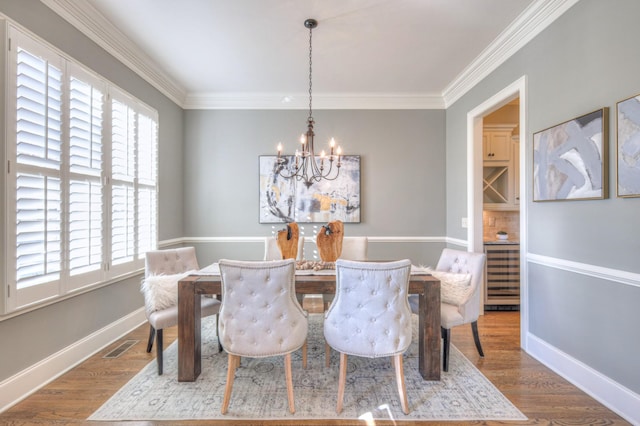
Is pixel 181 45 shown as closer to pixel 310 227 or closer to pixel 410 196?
pixel 310 227

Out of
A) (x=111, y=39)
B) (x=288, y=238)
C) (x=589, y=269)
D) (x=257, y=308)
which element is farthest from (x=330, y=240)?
(x=111, y=39)

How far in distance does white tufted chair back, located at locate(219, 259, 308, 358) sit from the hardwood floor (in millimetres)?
444

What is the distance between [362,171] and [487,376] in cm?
284

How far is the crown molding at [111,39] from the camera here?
7.59ft

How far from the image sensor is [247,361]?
2.50 meters

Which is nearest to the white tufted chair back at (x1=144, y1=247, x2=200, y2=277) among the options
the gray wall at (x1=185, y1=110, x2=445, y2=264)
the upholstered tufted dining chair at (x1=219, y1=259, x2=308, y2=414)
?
the upholstered tufted dining chair at (x1=219, y1=259, x2=308, y2=414)

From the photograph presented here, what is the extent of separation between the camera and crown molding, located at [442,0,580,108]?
7.70 ft

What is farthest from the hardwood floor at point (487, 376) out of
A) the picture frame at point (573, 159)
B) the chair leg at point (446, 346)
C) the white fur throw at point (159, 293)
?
the picture frame at point (573, 159)

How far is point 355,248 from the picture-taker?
336 cm

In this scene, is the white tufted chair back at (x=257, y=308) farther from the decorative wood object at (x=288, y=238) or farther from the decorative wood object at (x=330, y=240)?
the decorative wood object at (x=330, y=240)

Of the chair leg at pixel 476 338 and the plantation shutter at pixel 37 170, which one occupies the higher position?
the plantation shutter at pixel 37 170

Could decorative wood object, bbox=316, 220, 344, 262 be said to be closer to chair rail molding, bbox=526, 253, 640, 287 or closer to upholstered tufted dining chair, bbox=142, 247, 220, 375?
upholstered tufted dining chair, bbox=142, 247, 220, 375

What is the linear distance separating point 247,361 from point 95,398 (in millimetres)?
1025

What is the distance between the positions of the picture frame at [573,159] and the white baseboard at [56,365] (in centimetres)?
398
